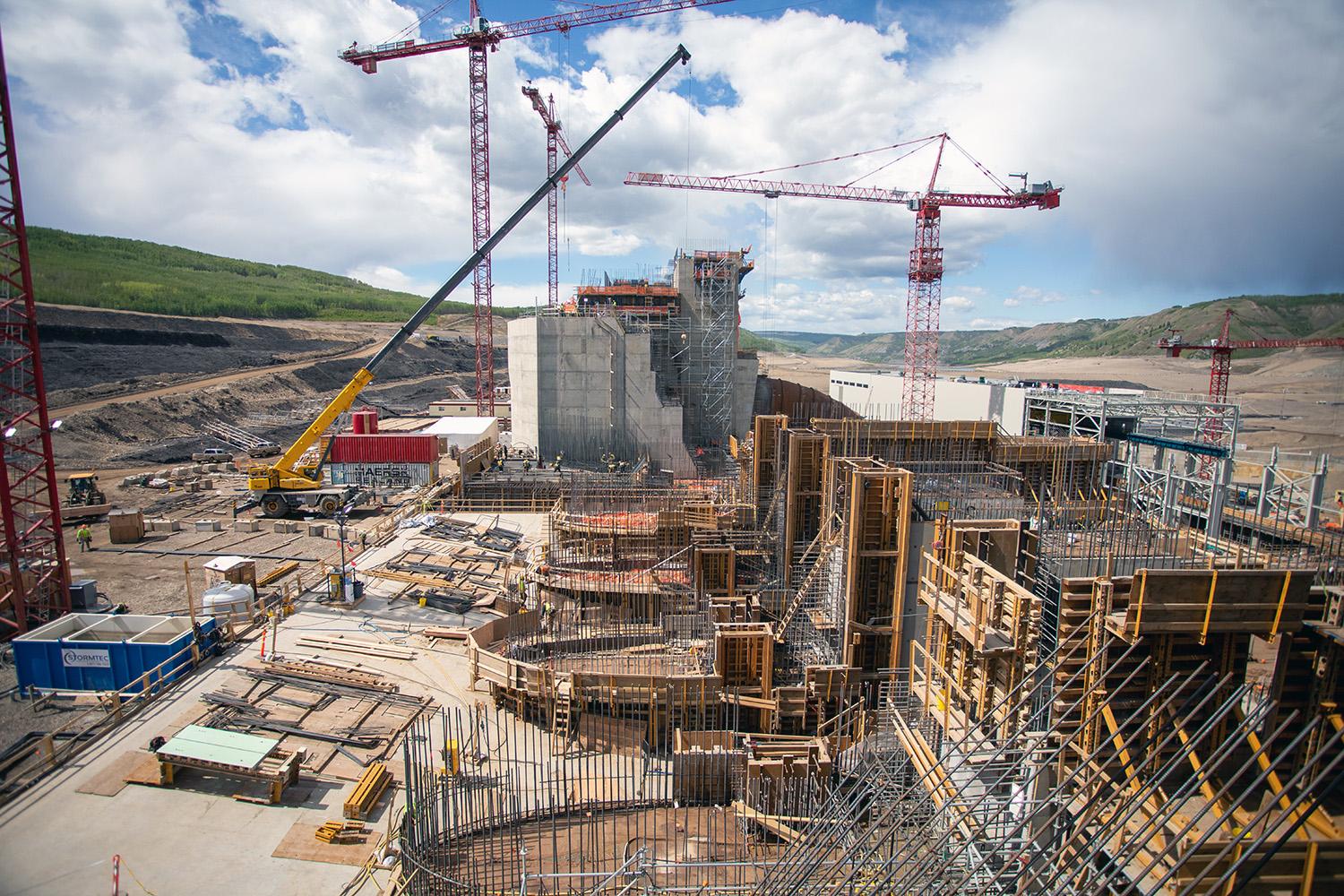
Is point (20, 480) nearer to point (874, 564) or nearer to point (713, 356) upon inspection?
point (874, 564)

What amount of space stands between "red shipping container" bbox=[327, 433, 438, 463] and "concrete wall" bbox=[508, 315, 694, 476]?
5.61 m

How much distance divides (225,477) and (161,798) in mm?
27498

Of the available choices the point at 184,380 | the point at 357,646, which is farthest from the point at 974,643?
the point at 184,380

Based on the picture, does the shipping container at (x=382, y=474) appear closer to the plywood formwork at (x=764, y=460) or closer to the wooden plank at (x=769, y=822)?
the plywood formwork at (x=764, y=460)

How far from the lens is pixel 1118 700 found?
20.4ft

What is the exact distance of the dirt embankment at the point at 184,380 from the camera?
1502 inches

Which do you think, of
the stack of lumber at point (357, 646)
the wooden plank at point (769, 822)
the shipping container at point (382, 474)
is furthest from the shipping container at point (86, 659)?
the shipping container at point (382, 474)

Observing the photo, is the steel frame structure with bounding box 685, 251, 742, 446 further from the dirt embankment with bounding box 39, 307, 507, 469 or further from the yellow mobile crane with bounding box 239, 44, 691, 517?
the dirt embankment with bounding box 39, 307, 507, 469

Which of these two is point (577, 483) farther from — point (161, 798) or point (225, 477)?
point (225, 477)

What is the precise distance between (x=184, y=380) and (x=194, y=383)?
63.2 inches

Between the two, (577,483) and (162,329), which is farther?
(162,329)

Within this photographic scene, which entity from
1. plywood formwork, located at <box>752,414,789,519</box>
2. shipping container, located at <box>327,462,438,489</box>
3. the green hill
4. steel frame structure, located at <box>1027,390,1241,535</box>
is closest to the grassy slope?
shipping container, located at <box>327,462,438,489</box>

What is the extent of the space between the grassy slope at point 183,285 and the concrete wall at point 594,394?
716 inches

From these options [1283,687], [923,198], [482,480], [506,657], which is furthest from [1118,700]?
[923,198]
